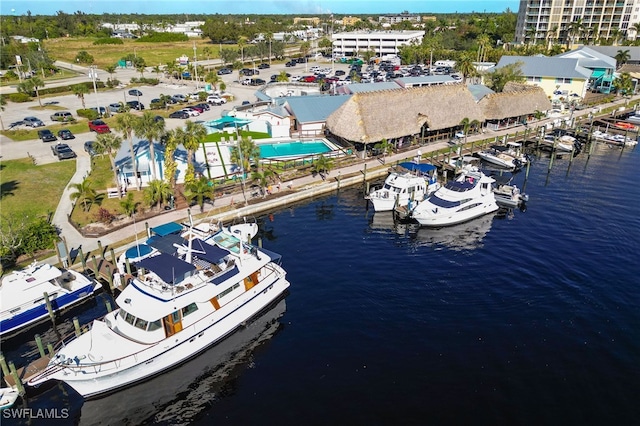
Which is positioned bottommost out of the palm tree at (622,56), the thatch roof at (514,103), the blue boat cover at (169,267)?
the blue boat cover at (169,267)

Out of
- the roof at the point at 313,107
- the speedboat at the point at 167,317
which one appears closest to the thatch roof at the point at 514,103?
the roof at the point at 313,107

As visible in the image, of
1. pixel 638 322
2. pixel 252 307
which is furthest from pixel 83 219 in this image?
pixel 638 322

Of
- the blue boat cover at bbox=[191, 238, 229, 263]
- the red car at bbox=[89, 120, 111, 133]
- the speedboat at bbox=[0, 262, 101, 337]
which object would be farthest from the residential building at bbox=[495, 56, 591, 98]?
the speedboat at bbox=[0, 262, 101, 337]

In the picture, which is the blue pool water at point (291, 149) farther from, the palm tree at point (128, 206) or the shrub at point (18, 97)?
the shrub at point (18, 97)

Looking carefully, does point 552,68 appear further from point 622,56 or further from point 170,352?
point 170,352

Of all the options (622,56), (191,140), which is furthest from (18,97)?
(622,56)
